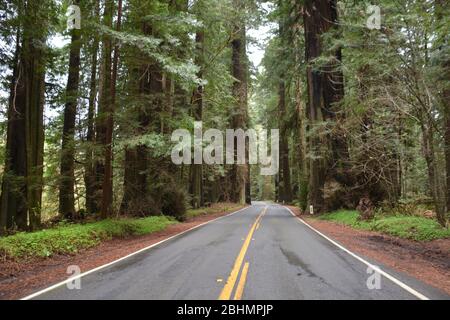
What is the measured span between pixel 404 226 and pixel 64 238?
40.0ft

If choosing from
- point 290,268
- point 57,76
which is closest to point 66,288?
point 290,268

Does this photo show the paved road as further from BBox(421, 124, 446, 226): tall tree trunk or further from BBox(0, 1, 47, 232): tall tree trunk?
BBox(0, 1, 47, 232): tall tree trunk

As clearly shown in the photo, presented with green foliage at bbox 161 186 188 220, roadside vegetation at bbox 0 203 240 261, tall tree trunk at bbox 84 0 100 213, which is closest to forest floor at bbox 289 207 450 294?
roadside vegetation at bbox 0 203 240 261

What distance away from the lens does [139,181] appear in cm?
1889

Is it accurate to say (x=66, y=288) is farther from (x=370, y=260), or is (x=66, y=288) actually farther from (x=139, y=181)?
(x=139, y=181)

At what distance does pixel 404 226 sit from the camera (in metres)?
14.9

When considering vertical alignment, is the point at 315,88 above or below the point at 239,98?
below

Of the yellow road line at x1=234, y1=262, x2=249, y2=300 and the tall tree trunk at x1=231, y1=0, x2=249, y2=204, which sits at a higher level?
the tall tree trunk at x1=231, y1=0, x2=249, y2=204

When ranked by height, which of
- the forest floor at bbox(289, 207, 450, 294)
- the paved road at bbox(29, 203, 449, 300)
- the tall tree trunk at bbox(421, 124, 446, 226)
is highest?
the tall tree trunk at bbox(421, 124, 446, 226)

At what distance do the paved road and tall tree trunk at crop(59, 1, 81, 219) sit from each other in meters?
7.18

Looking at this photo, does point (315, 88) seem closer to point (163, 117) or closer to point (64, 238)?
point (163, 117)

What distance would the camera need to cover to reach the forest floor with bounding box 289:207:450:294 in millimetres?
8222

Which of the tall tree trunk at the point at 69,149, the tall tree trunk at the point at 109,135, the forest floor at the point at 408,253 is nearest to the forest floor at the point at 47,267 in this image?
the tall tree trunk at the point at 109,135

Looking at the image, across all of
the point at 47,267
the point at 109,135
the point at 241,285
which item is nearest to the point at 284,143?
the point at 109,135
